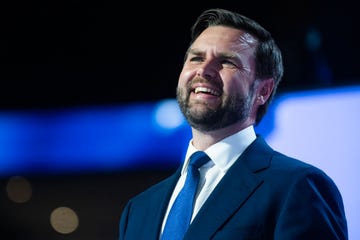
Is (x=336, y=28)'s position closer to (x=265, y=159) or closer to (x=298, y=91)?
(x=298, y=91)

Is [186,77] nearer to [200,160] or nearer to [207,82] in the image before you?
[207,82]

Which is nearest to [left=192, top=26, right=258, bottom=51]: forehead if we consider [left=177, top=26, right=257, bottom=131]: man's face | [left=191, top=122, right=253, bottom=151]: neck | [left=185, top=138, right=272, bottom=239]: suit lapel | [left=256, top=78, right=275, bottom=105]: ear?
[left=177, top=26, right=257, bottom=131]: man's face

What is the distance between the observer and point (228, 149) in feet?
5.20

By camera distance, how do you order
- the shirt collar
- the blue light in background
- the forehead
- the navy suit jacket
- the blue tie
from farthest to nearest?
the blue light in background → the forehead → the shirt collar → the blue tie → the navy suit jacket

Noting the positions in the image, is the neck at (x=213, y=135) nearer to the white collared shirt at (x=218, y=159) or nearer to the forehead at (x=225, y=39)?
the white collared shirt at (x=218, y=159)

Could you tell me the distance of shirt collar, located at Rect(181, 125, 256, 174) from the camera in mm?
1569

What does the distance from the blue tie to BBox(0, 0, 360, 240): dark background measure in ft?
6.41

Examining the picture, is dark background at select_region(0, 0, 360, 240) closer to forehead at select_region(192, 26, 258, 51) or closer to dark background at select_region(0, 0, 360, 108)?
dark background at select_region(0, 0, 360, 108)

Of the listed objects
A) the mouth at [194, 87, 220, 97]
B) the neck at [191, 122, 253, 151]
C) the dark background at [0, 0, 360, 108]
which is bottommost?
the neck at [191, 122, 253, 151]

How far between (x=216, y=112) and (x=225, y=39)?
22 centimetres

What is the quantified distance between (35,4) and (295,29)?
5.30 feet

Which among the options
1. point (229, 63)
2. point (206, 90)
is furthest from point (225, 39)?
point (206, 90)

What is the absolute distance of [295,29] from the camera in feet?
10.9

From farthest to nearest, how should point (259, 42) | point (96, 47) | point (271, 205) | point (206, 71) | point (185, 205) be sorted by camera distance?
point (96, 47) < point (259, 42) < point (206, 71) < point (185, 205) < point (271, 205)
